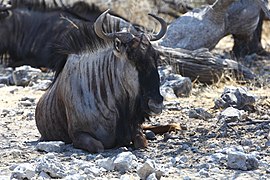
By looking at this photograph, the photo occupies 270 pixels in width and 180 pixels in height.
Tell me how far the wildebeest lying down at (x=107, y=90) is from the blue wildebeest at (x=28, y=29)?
7.06 metres

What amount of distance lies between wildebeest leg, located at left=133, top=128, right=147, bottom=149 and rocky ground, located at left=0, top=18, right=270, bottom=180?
0.07 m

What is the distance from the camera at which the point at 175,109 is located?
9.67m

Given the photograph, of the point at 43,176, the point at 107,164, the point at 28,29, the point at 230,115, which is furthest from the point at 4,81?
the point at 43,176

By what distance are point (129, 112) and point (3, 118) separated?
2485 millimetres

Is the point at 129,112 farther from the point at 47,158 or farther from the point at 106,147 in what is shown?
the point at 47,158

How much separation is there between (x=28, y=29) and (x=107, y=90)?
26.3 feet

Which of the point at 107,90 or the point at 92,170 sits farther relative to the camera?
the point at 107,90

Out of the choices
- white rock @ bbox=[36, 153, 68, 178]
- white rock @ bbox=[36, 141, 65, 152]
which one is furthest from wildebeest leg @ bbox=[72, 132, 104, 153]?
white rock @ bbox=[36, 153, 68, 178]

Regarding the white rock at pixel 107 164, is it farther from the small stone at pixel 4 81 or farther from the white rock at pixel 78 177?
the small stone at pixel 4 81

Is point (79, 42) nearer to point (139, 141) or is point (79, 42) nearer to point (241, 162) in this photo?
point (139, 141)

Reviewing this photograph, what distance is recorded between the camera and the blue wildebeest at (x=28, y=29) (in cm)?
1479

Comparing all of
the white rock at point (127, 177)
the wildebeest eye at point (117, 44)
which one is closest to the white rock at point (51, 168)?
the white rock at point (127, 177)

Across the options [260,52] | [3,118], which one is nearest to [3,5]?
[260,52]

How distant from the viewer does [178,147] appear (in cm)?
742
